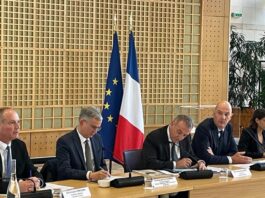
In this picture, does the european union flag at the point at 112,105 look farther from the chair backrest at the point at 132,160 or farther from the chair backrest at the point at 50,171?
the chair backrest at the point at 50,171

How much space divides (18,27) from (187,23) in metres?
2.82

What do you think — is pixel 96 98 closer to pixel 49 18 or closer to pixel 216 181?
pixel 49 18

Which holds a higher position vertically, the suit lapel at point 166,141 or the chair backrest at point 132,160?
the suit lapel at point 166,141

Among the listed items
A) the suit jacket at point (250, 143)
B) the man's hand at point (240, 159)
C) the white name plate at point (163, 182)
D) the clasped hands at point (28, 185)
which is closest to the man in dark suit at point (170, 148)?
the man's hand at point (240, 159)

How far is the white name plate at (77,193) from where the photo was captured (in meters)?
3.23

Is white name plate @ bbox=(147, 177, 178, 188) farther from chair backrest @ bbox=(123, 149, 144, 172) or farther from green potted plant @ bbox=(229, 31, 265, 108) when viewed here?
green potted plant @ bbox=(229, 31, 265, 108)

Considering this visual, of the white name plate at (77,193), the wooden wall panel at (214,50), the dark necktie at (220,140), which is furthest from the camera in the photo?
the wooden wall panel at (214,50)

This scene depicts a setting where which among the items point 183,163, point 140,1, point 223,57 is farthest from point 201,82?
point 183,163

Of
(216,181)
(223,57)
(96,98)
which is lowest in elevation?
(216,181)

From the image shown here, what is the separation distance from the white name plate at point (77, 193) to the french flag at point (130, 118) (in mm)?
2517

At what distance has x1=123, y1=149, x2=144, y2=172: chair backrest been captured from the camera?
4.68 m

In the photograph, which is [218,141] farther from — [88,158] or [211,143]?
[88,158]

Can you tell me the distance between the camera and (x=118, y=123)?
6.00m

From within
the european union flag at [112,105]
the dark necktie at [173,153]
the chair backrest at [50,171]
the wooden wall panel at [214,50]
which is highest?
the wooden wall panel at [214,50]
